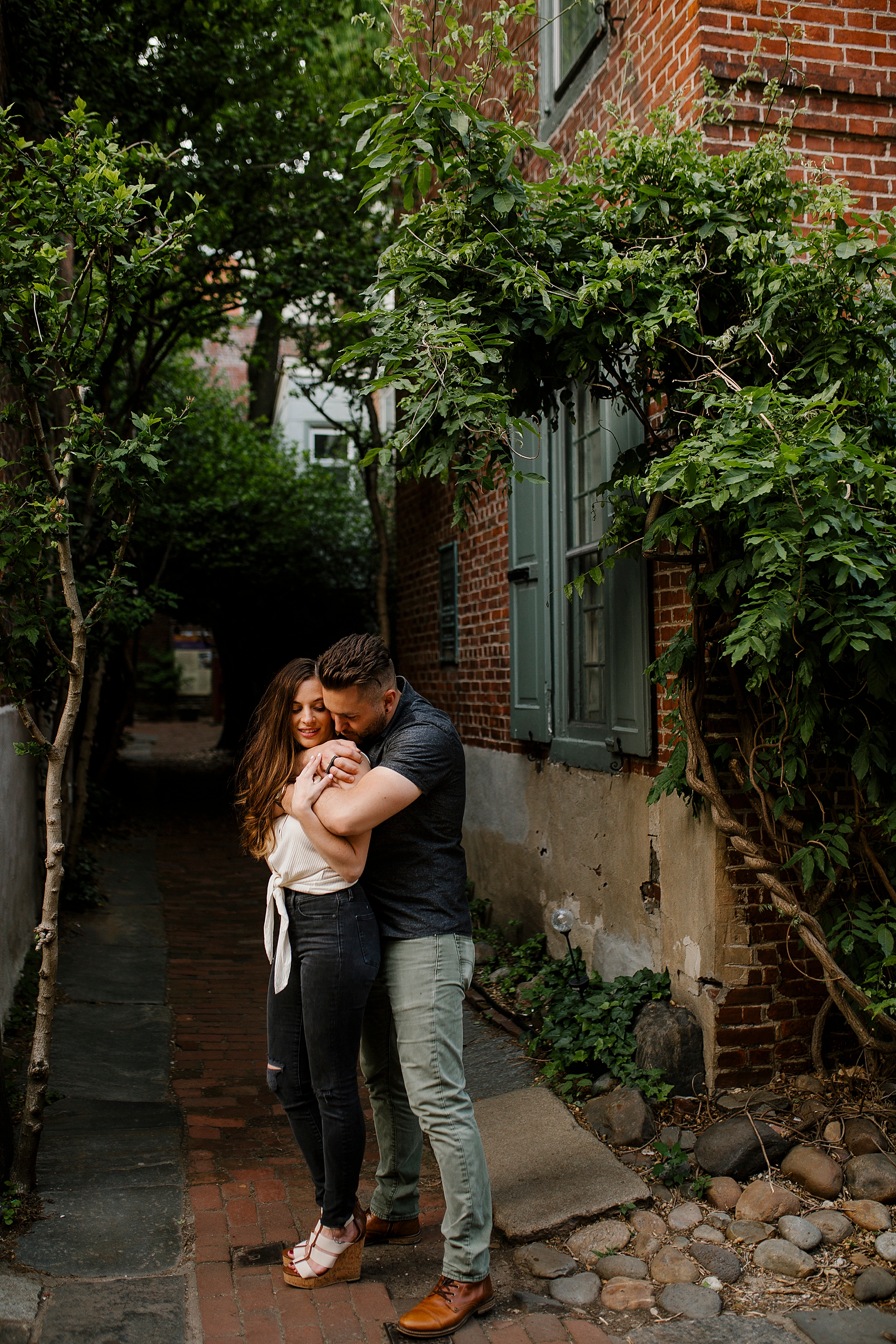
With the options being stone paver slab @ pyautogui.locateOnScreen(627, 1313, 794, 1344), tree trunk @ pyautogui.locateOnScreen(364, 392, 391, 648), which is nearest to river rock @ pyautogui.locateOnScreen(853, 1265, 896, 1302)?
stone paver slab @ pyautogui.locateOnScreen(627, 1313, 794, 1344)

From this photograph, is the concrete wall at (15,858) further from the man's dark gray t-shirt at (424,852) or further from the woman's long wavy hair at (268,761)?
the man's dark gray t-shirt at (424,852)

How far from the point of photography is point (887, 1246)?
324 centimetres

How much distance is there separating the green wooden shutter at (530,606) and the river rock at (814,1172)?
2.81m

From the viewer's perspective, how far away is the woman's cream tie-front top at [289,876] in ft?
9.93

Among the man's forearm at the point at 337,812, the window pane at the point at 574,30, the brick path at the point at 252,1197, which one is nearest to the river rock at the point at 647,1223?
the brick path at the point at 252,1197

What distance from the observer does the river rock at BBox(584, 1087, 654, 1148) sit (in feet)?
13.0

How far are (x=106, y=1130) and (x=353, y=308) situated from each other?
815cm

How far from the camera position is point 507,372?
13.5 ft

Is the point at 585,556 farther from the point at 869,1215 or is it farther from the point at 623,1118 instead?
the point at 869,1215

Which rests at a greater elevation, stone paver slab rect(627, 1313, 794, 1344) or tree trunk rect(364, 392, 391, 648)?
tree trunk rect(364, 392, 391, 648)

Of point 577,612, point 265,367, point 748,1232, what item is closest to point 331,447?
point 265,367

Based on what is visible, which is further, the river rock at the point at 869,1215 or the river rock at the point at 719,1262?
the river rock at the point at 869,1215

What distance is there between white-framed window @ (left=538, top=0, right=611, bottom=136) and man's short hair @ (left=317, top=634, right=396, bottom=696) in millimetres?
3929

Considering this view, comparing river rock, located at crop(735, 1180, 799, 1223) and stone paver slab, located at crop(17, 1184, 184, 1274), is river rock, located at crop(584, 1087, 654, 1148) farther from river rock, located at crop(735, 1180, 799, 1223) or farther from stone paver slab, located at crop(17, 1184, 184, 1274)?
stone paver slab, located at crop(17, 1184, 184, 1274)
